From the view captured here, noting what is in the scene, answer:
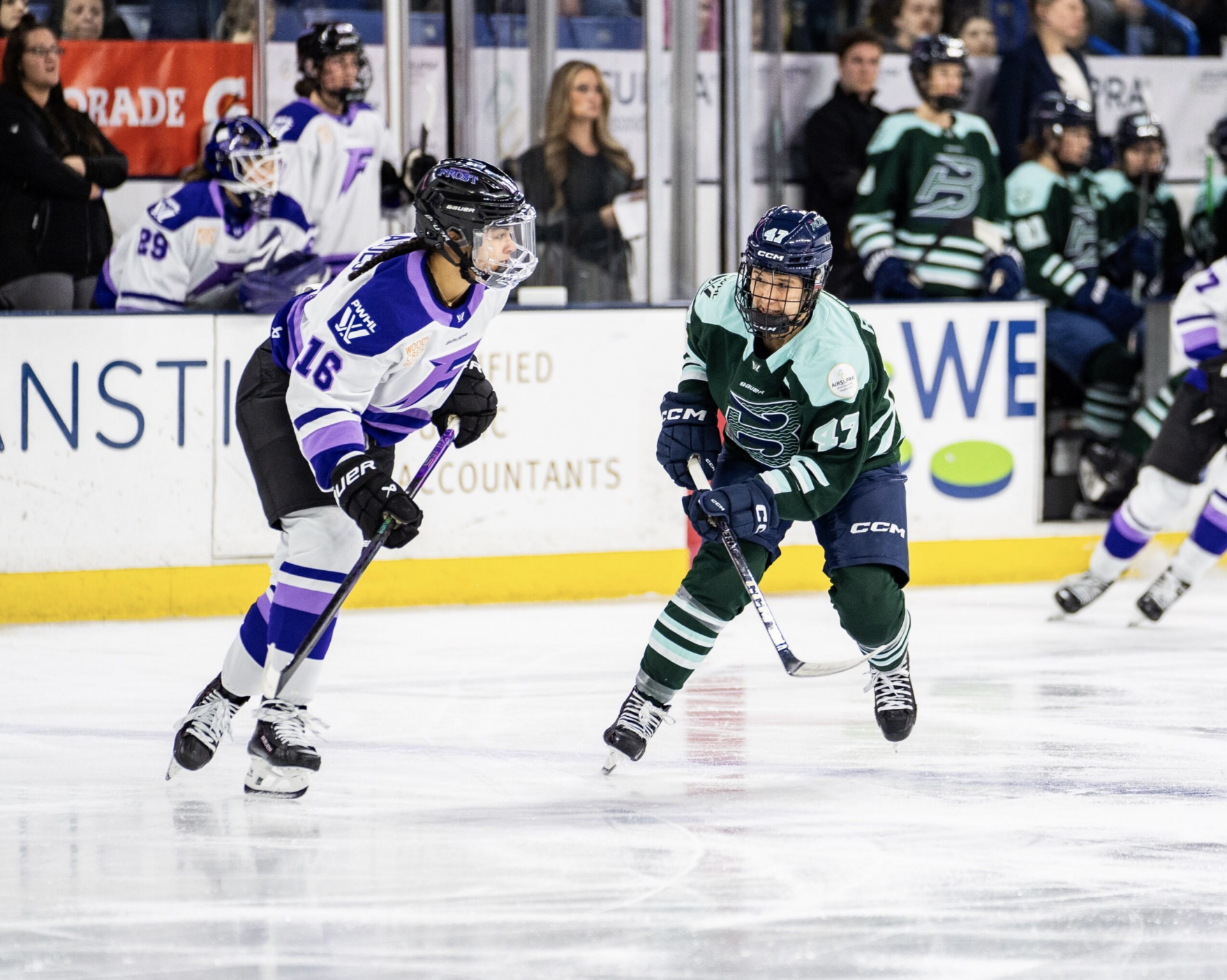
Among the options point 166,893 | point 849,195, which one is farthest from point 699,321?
point 849,195

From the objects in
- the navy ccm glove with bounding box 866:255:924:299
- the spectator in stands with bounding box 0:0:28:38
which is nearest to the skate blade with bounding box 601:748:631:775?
the navy ccm glove with bounding box 866:255:924:299

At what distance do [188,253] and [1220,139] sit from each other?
10.5 feet

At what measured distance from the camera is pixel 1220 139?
6195 mm

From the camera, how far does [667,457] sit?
11.2ft

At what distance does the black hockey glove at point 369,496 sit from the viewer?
9.78 feet

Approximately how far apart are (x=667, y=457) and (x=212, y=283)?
231cm

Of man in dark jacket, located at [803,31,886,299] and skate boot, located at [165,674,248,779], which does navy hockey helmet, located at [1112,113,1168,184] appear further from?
skate boot, located at [165,674,248,779]

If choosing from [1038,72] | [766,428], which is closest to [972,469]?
[1038,72]

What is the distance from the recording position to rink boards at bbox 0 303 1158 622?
16.4 feet

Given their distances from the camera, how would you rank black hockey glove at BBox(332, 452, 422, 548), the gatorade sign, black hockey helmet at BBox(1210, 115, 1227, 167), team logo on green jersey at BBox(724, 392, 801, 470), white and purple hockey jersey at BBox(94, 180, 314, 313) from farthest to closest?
black hockey helmet at BBox(1210, 115, 1227, 167) → the gatorade sign → white and purple hockey jersey at BBox(94, 180, 314, 313) → team logo on green jersey at BBox(724, 392, 801, 470) → black hockey glove at BBox(332, 452, 422, 548)

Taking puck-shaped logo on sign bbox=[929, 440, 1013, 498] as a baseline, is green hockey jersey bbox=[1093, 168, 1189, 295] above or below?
above

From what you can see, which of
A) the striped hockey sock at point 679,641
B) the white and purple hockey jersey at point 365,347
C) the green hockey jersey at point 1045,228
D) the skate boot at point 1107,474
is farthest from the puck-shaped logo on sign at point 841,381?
the green hockey jersey at point 1045,228

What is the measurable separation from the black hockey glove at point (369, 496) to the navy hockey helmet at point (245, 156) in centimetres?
235

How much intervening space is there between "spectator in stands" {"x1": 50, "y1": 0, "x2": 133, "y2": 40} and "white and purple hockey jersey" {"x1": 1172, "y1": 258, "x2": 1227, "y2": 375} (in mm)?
3136
